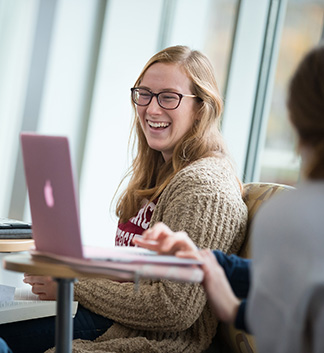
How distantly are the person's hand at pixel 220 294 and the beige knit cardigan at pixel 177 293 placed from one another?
0.44m

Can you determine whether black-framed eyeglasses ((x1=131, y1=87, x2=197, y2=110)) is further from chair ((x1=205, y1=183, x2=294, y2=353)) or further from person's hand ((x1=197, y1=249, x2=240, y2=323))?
person's hand ((x1=197, y1=249, x2=240, y2=323))

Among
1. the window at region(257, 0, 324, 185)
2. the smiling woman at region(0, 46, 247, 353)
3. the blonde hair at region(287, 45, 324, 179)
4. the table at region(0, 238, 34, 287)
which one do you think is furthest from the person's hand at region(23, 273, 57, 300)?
the window at region(257, 0, 324, 185)

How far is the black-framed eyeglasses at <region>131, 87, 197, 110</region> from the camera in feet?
6.24

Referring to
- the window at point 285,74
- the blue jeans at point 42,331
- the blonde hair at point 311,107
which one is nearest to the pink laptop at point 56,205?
the blonde hair at point 311,107

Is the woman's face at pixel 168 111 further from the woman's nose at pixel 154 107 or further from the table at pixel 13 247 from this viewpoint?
the table at pixel 13 247

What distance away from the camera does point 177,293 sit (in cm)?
148

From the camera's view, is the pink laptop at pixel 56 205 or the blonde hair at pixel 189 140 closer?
the pink laptop at pixel 56 205

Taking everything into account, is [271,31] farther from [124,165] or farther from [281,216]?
[281,216]

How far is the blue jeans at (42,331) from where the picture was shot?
157 cm

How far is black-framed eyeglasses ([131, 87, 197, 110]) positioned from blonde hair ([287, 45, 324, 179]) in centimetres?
95

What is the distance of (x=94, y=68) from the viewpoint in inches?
169

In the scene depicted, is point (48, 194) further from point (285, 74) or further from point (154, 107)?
point (285, 74)

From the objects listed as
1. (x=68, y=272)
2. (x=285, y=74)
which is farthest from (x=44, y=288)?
(x=285, y=74)

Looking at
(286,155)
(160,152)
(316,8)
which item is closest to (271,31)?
(316,8)
